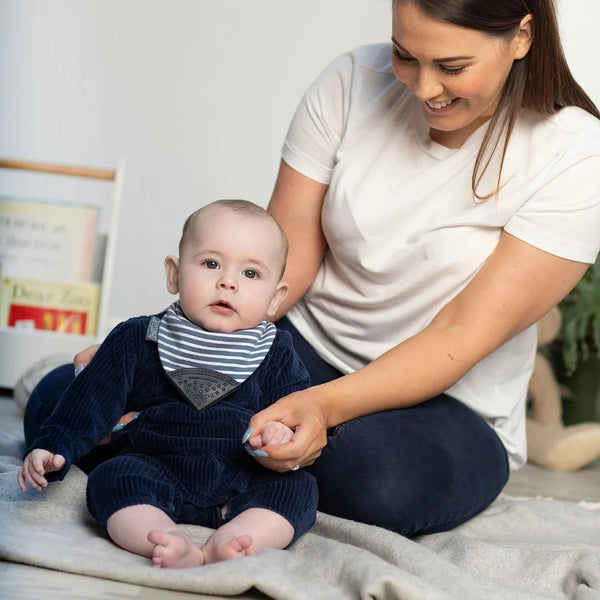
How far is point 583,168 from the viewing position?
4.88 ft

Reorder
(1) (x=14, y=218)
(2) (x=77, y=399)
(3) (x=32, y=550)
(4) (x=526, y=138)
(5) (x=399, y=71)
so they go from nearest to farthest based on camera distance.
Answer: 1. (3) (x=32, y=550)
2. (2) (x=77, y=399)
3. (5) (x=399, y=71)
4. (4) (x=526, y=138)
5. (1) (x=14, y=218)

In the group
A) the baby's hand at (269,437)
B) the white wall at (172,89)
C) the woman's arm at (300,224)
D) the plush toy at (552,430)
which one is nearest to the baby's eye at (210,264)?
the baby's hand at (269,437)

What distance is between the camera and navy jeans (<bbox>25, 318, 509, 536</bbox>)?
55.2 inches

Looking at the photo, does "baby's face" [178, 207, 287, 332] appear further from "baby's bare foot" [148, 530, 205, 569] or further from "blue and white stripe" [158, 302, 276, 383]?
"baby's bare foot" [148, 530, 205, 569]

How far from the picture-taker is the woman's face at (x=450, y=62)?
4.42 feet

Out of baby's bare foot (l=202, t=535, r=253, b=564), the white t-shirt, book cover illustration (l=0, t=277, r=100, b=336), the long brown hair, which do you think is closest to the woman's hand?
baby's bare foot (l=202, t=535, r=253, b=564)

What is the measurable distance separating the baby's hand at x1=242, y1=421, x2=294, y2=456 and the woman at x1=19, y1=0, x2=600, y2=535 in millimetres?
13

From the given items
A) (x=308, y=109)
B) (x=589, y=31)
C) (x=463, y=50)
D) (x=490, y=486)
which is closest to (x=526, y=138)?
(x=463, y=50)

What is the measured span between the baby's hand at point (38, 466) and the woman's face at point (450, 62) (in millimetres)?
681

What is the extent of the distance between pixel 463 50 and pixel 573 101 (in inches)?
11.1

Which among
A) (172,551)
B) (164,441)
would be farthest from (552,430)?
(172,551)

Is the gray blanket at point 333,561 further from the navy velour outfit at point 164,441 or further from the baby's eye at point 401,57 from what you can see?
the baby's eye at point 401,57

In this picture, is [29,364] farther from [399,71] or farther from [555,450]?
[399,71]

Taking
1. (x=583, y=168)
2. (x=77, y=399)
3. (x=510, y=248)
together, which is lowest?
(x=77, y=399)
